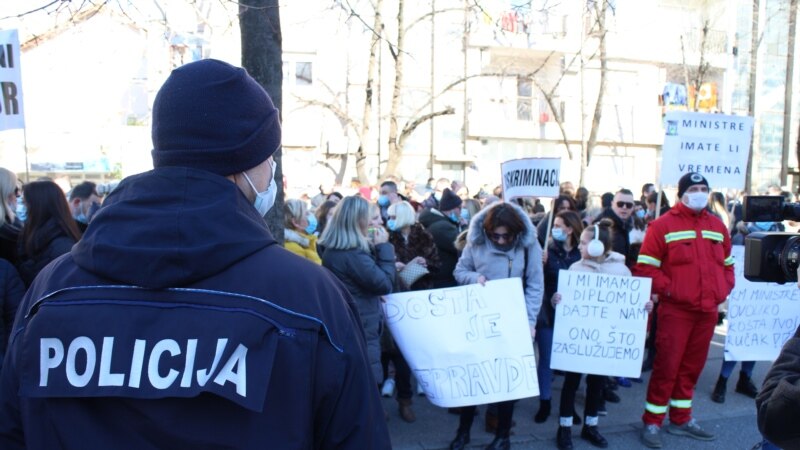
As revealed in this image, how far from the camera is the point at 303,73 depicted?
84.1 ft

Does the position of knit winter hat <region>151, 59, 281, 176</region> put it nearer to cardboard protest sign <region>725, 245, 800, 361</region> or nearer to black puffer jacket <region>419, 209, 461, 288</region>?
black puffer jacket <region>419, 209, 461, 288</region>

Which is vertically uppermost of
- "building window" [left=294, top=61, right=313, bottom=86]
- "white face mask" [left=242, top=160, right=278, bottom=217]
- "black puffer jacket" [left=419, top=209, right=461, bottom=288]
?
"building window" [left=294, top=61, right=313, bottom=86]

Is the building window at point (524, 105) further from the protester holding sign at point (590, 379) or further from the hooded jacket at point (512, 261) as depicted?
the hooded jacket at point (512, 261)

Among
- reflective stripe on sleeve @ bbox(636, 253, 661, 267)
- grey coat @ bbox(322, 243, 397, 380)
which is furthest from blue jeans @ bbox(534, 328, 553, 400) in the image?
grey coat @ bbox(322, 243, 397, 380)

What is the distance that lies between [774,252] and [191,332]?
6.32ft

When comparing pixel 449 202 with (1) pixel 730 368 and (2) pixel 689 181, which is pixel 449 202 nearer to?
(2) pixel 689 181

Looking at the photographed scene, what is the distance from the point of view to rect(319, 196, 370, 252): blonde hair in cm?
482

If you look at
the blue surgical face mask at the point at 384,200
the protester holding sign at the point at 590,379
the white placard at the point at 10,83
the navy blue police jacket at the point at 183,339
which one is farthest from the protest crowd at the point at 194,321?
the blue surgical face mask at the point at 384,200

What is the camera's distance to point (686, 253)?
16.3 ft

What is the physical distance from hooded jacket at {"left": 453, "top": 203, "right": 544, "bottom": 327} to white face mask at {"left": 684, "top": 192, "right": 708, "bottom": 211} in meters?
1.21

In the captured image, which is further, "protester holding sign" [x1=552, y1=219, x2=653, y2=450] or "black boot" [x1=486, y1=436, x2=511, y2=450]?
"protester holding sign" [x1=552, y1=219, x2=653, y2=450]

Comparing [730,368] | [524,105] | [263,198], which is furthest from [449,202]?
[524,105]

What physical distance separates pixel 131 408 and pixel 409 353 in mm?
3618

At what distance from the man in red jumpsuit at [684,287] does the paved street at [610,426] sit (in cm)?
22
